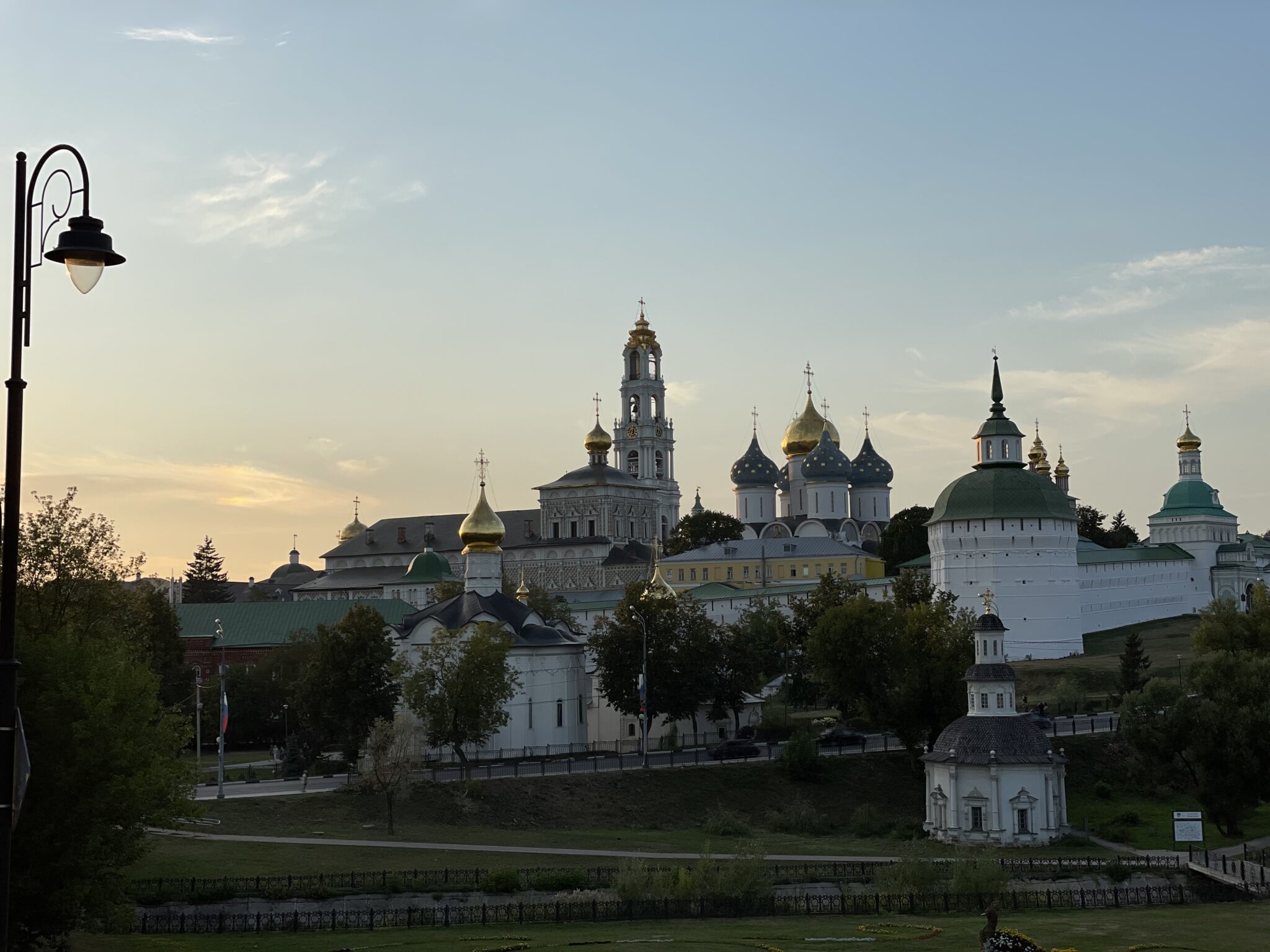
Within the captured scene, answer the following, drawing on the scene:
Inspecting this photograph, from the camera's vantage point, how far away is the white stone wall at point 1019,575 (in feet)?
284

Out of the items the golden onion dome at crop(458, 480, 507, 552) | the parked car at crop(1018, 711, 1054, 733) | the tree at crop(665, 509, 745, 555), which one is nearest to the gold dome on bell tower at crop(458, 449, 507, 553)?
the golden onion dome at crop(458, 480, 507, 552)

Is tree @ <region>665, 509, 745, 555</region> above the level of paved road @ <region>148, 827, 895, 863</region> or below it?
above

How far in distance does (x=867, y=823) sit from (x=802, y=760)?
6.13 m

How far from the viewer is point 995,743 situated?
53812 millimetres

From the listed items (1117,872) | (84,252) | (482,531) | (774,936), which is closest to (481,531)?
(482,531)

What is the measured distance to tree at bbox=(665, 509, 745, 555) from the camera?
135500mm

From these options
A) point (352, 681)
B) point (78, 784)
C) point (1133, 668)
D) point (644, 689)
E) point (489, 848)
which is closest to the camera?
point (78, 784)

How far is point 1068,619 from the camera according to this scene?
87812 mm

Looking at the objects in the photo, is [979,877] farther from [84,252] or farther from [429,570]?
[429,570]

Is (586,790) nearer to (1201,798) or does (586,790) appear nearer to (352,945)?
(1201,798)

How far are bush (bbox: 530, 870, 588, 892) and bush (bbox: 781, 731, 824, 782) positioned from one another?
952 inches

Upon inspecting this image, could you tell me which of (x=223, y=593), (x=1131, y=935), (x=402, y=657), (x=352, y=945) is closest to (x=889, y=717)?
(x=402, y=657)

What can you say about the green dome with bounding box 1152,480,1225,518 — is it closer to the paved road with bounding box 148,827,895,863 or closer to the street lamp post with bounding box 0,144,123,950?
the paved road with bounding box 148,827,895,863

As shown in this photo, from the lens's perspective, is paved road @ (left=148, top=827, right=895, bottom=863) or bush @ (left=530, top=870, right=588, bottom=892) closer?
bush @ (left=530, top=870, right=588, bottom=892)
